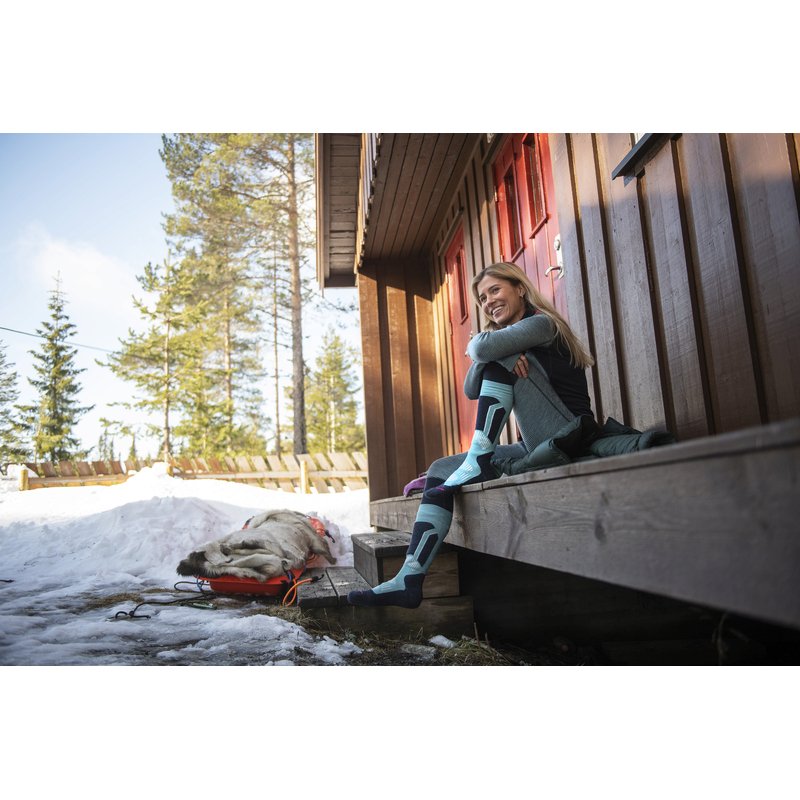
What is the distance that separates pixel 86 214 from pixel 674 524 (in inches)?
677

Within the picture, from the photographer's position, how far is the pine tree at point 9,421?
27.7ft

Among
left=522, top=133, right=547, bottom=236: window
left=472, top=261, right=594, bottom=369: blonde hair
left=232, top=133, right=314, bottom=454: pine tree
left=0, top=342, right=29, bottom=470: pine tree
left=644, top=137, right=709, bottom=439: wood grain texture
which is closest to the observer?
left=644, top=137, right=709, bottom=439: wood grain texture

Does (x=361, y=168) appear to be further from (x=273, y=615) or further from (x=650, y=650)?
(x=650, y=650)

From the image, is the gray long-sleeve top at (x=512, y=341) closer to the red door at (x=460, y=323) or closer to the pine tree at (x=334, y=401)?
the red door at (x=460, y=323)

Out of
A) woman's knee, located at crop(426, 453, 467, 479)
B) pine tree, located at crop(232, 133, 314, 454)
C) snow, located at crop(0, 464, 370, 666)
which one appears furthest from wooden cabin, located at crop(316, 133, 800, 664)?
pine tree, located at crop(232, 133, 314, 454)

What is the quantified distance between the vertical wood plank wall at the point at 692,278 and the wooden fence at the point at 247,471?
300 inches

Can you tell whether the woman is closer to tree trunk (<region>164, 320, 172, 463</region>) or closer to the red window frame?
the red window frame

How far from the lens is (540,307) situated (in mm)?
2324

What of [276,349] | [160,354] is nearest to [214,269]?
[160,354]

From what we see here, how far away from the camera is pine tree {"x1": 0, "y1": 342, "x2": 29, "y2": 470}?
8430 mm

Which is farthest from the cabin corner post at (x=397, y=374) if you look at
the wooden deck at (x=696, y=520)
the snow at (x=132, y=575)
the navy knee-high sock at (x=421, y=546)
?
the wooden deck at (x=696, y=520)

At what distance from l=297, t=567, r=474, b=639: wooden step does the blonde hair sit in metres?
1.16
